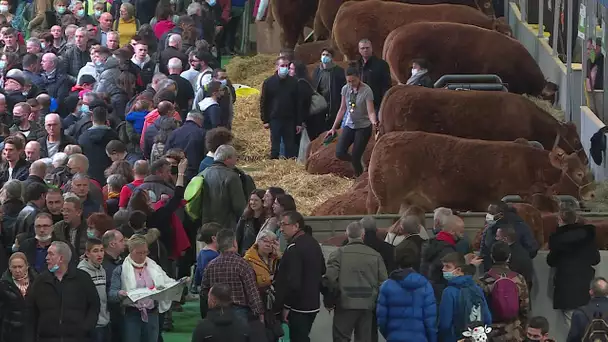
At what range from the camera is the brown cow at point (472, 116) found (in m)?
20.3

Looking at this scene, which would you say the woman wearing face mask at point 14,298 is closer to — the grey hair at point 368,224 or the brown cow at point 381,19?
the grey hair at point 368,224

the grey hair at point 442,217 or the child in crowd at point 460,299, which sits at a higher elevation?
the grey hair at point 442,217

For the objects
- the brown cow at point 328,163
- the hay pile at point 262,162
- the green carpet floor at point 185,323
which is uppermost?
the green carpet floor at point 185,323

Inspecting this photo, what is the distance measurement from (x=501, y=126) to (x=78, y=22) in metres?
8.29

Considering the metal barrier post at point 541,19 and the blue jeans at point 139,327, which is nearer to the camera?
the blue jeans at point 139,327

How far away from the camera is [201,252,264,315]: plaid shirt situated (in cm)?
1361

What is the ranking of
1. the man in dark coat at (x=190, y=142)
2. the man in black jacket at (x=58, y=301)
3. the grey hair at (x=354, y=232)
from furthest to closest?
the man in dark coat at (x=190, y=142) → the grey hair at (x=354, y=232) → the man in black jacket at (x=58, y=301)

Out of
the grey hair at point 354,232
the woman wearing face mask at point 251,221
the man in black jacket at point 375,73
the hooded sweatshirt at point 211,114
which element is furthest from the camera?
the man in black jacket at point 375,73

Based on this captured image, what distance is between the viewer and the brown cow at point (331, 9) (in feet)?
93.9

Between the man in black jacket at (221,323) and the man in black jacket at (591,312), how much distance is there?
2.93 metres

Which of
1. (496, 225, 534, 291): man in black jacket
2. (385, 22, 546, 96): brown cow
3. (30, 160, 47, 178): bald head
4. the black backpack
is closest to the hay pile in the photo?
(385, 22, 546, 96): brown cow

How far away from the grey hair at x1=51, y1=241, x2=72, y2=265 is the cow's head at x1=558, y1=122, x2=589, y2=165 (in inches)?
328

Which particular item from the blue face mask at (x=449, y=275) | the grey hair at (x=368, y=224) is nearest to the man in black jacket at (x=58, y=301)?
the grey hair at (x=368, y=224)

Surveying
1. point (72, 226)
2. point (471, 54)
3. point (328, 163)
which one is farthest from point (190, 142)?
point (471, 54)
